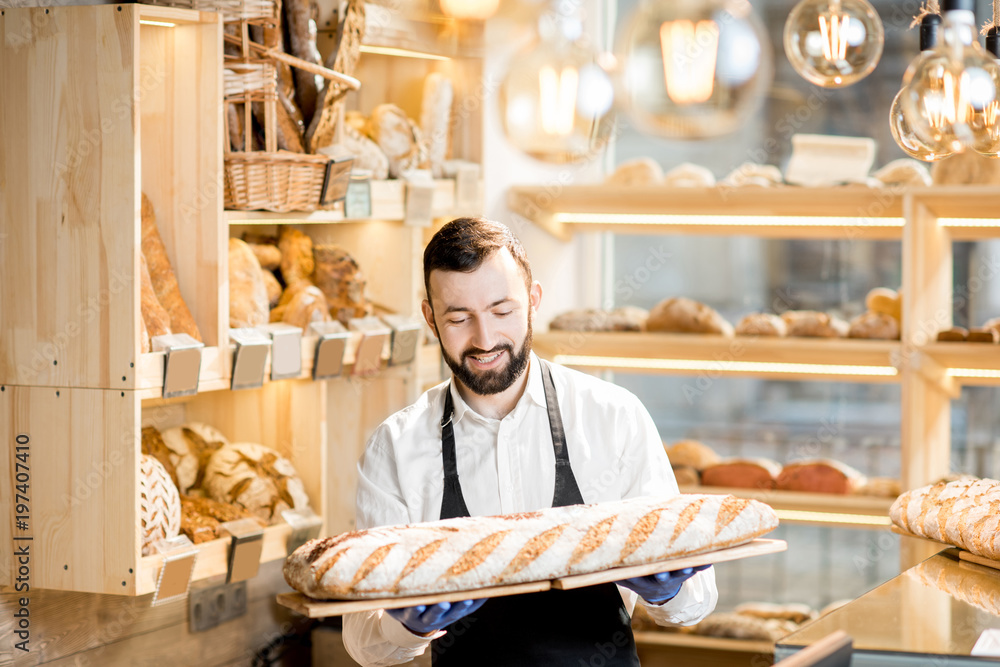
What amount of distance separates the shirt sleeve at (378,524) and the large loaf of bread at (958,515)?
811 mm

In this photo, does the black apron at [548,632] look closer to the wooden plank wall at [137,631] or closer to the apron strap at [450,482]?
the apron strap at [450,482]

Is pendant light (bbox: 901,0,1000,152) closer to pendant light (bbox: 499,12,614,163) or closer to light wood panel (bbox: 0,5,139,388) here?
pendant light (bbox: 499,12,614,163)

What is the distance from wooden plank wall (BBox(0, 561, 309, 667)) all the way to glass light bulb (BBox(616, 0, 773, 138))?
168 centimetres

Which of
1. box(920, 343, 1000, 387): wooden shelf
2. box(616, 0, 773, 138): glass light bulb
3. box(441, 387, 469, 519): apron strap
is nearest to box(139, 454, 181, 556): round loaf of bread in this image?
box(441, 387, 469, 519): apron strap

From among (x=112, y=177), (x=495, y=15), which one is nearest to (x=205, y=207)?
(x=112, y=177)

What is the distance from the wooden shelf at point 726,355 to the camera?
319 centimetres

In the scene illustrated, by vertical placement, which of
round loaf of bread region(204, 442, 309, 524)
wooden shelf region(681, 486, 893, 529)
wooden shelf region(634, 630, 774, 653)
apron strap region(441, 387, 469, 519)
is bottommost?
wooden shelf region(634, 630, 774, 653)

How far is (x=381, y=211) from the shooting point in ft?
8.91

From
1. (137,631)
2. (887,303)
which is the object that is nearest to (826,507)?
(887,303)

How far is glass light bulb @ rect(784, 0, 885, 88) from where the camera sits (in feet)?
5.63

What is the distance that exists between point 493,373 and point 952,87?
0.80m

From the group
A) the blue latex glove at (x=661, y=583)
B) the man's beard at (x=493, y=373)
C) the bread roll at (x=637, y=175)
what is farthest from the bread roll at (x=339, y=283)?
the blue latex glove at (x=661, y=583)

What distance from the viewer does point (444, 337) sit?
1.71 m

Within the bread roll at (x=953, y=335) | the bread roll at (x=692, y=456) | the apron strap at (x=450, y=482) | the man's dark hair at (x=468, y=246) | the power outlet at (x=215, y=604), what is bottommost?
the power outlet at (x=215, y=604)
